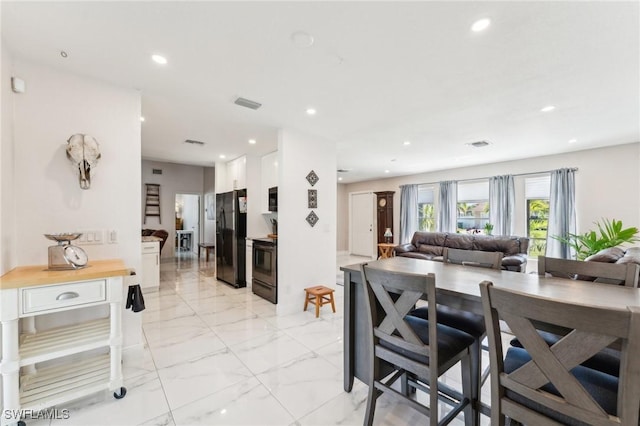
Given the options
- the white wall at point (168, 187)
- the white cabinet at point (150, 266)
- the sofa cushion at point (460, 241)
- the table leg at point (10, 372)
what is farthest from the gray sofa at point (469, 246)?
the white wall at point (168, 187)

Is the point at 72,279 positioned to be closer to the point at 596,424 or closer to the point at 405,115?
the point at 596,424

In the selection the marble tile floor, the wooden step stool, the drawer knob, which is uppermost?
the drawer knob

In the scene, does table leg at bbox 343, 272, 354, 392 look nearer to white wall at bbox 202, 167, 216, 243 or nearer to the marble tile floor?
the marble tile floor

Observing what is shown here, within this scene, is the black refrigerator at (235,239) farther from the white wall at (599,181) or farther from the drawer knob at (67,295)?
the white wall at (599,181)

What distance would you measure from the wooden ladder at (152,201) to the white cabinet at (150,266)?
289 cm

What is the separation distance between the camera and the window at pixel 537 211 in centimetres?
569

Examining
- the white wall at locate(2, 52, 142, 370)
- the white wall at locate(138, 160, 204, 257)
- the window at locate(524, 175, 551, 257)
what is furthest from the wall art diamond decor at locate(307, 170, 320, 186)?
the white wall at locate(138, 160, 204, 257)

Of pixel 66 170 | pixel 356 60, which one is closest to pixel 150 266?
pixel 66 170

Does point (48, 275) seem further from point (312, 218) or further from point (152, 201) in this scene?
point (152, 201)

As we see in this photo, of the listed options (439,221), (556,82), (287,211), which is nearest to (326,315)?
(287,211)

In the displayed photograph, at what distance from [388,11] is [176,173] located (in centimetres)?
749

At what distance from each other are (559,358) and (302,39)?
2150 millimetres

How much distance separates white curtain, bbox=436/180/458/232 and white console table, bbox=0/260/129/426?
7.03 metres

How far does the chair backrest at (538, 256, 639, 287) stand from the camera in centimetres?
160
